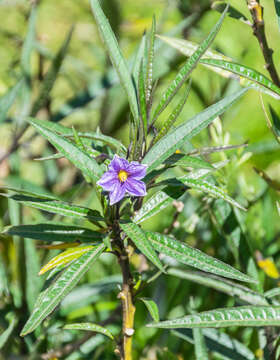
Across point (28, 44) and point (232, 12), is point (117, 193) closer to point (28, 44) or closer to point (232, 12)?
point (232, 12)

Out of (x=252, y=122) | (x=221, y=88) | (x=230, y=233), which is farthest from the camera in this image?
(x=252, y=122)

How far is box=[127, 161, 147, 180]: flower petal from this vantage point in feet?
1.71

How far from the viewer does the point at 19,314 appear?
886mm

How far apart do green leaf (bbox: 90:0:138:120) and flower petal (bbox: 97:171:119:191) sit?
0.25 feet

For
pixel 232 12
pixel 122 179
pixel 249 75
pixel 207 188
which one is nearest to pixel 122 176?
pixel 122 179

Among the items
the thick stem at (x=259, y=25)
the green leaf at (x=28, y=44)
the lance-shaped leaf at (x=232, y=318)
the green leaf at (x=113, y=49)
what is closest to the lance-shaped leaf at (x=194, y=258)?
the lance-shaped leaf at (x=232, y=318)

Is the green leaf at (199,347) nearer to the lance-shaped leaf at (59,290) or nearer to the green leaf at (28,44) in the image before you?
the lance-shaped leaf at (59,290)

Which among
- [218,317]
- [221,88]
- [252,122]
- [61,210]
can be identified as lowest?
[218,317]

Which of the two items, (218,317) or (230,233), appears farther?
(230,233)

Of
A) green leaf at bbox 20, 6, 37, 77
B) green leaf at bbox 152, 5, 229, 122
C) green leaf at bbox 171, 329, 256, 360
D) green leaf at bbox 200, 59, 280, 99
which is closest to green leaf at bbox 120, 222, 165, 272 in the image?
green leaf at bbox 152, 5, 229, 122

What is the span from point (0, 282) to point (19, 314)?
3.1 inches

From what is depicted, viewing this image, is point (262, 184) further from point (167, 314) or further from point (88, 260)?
point (88, 260)

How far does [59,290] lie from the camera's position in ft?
1.62

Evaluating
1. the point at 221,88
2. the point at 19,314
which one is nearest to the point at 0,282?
the point at 19,314
